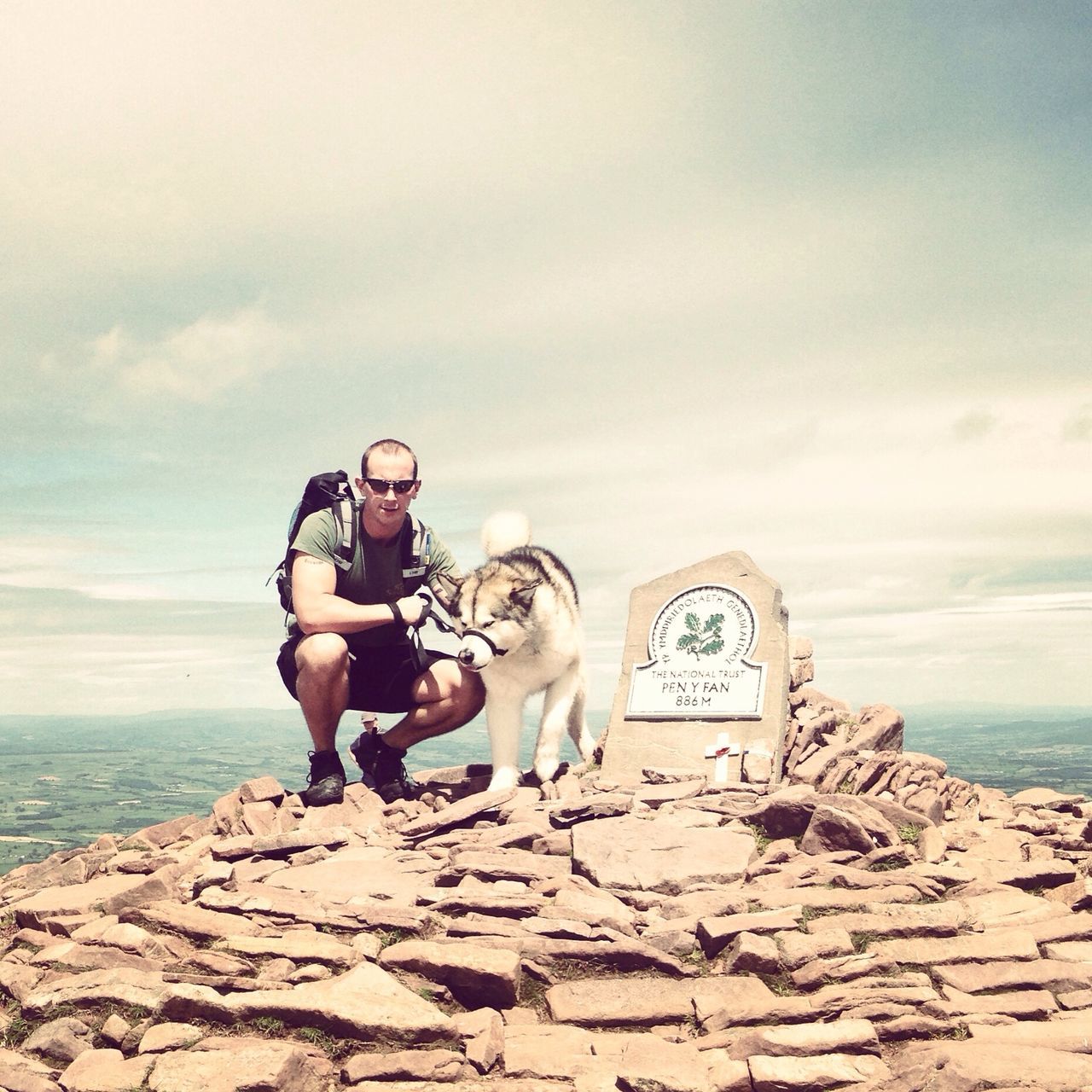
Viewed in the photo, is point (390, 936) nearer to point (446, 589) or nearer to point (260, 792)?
point (260, 792)

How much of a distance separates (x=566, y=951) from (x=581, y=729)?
4993mm

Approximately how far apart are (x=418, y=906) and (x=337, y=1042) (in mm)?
1607

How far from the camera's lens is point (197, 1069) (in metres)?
4.79

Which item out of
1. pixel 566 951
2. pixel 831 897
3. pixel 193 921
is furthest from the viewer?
pixel 831 897

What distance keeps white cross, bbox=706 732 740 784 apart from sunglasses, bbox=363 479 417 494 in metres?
3.90

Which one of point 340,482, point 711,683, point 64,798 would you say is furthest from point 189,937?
point 64,798

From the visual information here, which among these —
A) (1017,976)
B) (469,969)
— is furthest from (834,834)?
(469,969)

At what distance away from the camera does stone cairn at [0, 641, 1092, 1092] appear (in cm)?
488

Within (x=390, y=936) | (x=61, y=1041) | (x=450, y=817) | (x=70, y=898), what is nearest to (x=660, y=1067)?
(x=390, y=936)

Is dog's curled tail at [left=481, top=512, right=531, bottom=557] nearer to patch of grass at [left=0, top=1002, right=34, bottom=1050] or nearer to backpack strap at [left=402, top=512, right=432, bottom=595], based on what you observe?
backpack strap at [left=402, top=512, right=432, bottom=595]

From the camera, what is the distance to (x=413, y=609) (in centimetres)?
896

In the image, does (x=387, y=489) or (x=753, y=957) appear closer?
(x=753, y=957)

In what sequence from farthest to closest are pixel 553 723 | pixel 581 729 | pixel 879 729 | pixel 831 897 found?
1. pixel 879 729
2. pixel 581 729
3. pixel 553 723
4. pixel 831 897

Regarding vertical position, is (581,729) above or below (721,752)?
above
